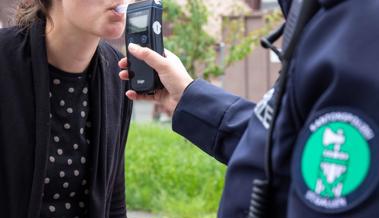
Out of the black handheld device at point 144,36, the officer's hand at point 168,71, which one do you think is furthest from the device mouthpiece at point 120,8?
the officer's hand at point 168,71

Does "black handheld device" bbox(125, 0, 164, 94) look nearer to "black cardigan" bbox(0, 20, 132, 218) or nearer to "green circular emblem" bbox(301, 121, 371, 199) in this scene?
"black cardigan" bbox(0, 20, 132, 218)

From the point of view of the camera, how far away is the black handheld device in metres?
1.63

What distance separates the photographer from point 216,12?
25.7 ft

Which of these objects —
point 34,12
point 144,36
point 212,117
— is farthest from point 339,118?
point 34,12

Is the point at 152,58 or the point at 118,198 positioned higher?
the point at 152,58

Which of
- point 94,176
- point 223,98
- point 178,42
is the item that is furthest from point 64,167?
point 178,42

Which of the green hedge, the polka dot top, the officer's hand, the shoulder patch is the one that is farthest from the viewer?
the green hedge

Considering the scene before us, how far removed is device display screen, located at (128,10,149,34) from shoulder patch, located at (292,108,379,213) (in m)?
0.89

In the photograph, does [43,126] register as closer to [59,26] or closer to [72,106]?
[72,106]

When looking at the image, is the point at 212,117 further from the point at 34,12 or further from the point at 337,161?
the point at 34,12

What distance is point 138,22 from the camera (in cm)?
167

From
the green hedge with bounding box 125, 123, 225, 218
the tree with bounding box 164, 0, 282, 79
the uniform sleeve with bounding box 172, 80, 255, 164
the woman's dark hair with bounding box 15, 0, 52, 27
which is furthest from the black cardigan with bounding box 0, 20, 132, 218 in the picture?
the tree with bounding box 164, 0, 282, 79

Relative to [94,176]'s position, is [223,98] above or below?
above

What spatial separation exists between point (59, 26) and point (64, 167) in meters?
0.44
